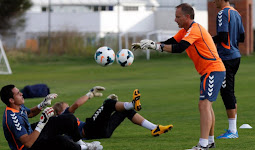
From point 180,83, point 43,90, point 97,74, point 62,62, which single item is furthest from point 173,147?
point 62,62

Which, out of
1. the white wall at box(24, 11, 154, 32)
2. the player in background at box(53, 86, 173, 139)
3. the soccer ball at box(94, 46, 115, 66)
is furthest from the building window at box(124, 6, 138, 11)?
the player in background at box(53, 86, 173, 139)

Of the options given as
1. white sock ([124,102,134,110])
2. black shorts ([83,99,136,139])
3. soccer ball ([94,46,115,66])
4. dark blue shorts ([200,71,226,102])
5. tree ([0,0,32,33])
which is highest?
tree ([0,0,32,33])

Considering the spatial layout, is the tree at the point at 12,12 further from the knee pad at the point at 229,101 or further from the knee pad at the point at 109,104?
the knee pad at the point at 229,101

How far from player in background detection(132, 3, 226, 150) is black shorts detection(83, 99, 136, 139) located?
66.5 inches

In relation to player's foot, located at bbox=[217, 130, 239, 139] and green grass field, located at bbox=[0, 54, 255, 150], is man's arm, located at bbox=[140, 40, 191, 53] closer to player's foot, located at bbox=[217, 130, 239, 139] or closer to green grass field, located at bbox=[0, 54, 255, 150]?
green grass field, located at bbox=[0, 54, 255, 150]

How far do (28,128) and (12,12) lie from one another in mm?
52307

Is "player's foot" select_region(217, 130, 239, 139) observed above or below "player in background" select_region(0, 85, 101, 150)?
below

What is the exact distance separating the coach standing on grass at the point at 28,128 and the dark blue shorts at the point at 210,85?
6.42 feet

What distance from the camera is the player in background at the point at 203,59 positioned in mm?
8562

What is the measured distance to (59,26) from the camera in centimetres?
6494

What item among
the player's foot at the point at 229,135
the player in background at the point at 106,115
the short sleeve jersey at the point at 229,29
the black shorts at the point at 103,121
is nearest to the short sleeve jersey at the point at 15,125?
the player in background at the point at 106,115

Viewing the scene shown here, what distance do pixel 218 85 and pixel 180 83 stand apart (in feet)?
50.4

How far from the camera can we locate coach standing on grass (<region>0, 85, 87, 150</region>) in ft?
26.4

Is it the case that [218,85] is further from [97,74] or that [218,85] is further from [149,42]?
A: [97,74]
